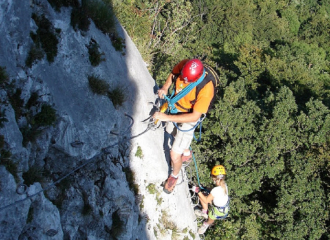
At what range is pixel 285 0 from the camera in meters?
53.2

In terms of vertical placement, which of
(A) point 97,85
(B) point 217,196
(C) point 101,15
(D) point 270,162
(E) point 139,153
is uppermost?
(C) point 101,15

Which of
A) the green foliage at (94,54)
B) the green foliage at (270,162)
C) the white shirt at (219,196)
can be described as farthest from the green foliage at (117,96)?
the green foliage at (270,162)

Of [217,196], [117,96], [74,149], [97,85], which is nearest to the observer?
[74,149]

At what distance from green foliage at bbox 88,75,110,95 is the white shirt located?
163 inches

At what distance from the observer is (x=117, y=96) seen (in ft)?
21.6

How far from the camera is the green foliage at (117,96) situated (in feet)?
21.4

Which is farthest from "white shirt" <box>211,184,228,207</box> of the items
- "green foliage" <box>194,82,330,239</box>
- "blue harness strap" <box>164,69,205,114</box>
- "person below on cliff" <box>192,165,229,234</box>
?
"green foliage" <box>194,82,330,239</box>

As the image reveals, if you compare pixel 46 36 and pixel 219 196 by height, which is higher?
pixel 46 36

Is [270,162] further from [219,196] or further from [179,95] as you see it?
[179,95]

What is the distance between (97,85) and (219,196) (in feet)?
14.9

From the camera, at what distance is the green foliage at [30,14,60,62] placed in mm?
5320

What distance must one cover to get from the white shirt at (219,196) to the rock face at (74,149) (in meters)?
1.21

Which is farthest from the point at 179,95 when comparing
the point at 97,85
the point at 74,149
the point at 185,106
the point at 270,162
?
the point at 270,162

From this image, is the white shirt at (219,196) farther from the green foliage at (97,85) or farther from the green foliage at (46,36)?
the green foliage at (46,36)
